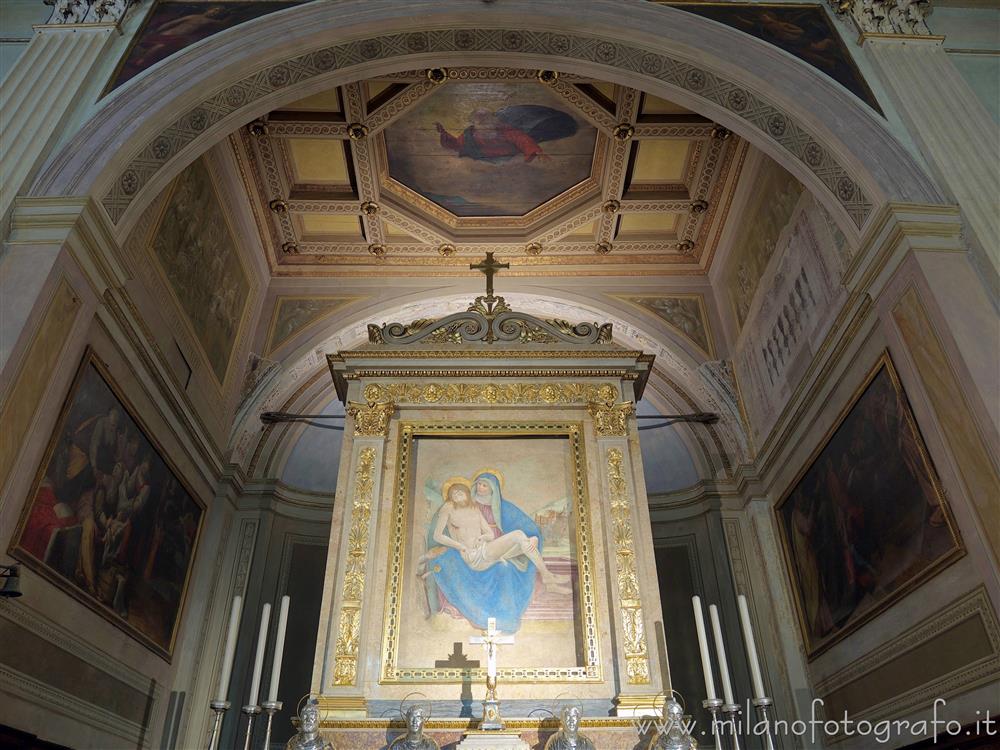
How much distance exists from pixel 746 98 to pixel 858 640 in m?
4.87

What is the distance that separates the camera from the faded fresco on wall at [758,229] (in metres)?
8.67

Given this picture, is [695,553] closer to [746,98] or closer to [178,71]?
[746,98]

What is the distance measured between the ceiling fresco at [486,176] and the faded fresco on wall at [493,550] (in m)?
4.68

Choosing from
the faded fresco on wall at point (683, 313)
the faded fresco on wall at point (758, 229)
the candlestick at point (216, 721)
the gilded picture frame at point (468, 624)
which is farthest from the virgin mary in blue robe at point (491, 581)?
the faded fresco on wall at point (683, 313)

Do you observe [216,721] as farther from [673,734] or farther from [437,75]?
[437,75]

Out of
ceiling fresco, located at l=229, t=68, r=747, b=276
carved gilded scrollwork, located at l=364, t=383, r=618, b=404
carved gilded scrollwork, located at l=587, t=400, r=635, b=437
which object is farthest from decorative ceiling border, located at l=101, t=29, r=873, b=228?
carved gilded scrollwork, located at l=364, t=383, r=618, b=404

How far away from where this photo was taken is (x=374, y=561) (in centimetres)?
575

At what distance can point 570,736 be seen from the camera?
4617mm

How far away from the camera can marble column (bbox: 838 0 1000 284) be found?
5.54 m

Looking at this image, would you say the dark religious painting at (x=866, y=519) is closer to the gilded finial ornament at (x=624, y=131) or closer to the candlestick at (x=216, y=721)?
the gilded finial ornament at (x=624, y=131)

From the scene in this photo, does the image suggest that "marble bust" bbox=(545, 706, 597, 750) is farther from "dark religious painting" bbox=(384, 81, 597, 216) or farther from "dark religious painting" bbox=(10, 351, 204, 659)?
"dark religious painting" bbox=(384, 81, 597, 216)

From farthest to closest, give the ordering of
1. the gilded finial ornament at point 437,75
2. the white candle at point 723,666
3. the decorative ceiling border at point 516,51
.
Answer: the gilded finial ornament at point 437,75, the decorative ceiling border at point 516,51, the white candle at point 723,666

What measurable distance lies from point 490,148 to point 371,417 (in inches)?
194

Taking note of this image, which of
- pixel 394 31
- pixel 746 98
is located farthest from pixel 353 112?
pixel 746 98
